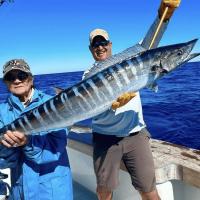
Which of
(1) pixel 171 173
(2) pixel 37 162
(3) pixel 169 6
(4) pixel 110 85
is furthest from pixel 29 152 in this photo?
(3) pixel 169 6

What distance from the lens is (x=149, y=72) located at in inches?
92.7

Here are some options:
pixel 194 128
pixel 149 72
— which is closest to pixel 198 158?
pixel 149 72

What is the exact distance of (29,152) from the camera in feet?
7.14

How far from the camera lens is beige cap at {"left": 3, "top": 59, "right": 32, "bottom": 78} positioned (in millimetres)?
2242

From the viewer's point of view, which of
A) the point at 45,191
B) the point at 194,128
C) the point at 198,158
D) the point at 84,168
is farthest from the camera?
the point at 194,128

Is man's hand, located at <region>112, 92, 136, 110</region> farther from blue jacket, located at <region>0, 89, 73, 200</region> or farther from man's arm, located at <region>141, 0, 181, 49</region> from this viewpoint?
man's arm, located at <region>141, 0, 181, 49</region>

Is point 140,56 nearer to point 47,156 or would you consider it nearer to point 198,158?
point 47,156

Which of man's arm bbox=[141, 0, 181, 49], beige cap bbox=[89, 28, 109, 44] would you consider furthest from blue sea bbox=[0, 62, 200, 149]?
man's arm bbox=[141, 0, 181, 49]

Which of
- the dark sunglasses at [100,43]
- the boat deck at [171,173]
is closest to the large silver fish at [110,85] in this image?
the dark sunglasses at [100,43]

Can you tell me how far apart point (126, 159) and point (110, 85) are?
0.94 metres

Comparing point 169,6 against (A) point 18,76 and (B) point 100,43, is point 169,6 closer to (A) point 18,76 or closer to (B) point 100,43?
(B) point 100,43

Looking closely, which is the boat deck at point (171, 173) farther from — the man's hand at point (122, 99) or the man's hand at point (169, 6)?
the man's hand at point (169, 6)

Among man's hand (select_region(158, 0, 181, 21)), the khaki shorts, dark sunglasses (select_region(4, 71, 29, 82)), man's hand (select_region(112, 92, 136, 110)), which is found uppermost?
man's hand (select_region(158, 0, 181, 21))

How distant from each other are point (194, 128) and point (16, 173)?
7.87m
